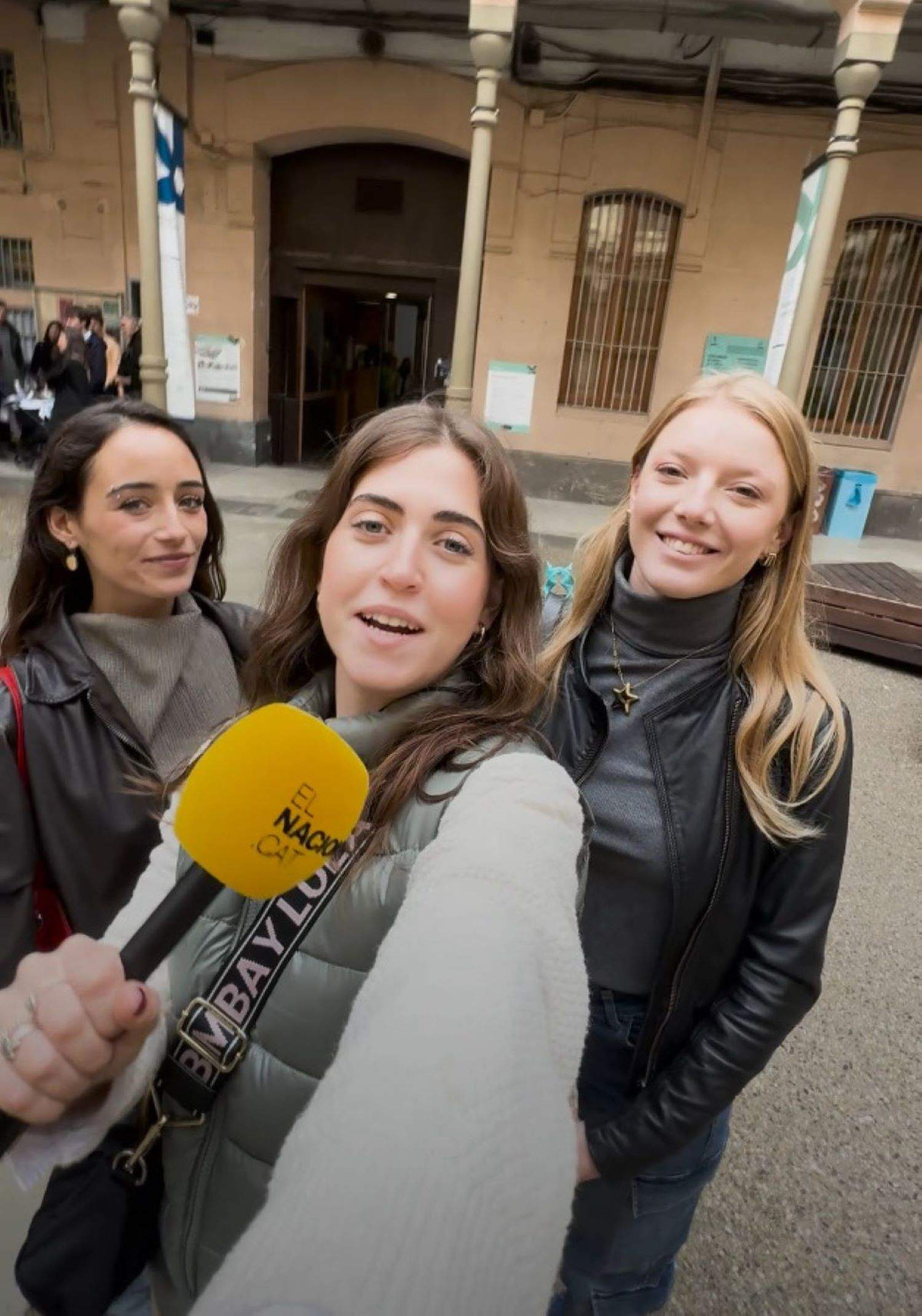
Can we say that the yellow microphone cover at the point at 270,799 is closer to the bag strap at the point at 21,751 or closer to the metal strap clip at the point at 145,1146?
the metal strap clip at the point at 145,1146

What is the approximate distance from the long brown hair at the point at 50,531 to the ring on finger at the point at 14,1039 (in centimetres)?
117

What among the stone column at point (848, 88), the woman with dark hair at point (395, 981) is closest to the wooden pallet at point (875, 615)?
the stone column at point (848, 88)

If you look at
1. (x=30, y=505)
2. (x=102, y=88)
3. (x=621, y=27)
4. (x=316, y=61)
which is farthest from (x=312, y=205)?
(x=30, y=505)

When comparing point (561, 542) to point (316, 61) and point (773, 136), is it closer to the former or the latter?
point (773, 136)

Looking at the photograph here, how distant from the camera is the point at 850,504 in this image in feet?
28.9

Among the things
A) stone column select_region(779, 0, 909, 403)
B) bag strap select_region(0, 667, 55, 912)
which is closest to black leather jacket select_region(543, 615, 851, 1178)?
bag strap select_region(0, 667, 55, 912)

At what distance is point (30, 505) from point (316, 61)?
29.8ft

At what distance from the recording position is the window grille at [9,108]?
29.5 ft

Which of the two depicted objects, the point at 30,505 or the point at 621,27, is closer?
the point at 30,505

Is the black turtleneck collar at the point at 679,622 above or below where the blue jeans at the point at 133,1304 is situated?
above

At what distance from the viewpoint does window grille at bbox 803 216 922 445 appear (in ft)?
28.6

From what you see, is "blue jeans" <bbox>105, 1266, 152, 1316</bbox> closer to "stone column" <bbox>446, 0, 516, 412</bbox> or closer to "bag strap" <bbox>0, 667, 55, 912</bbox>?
"bag strap" <bbox>0, 667, 55, 912</bbox>

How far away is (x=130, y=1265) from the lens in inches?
39.2

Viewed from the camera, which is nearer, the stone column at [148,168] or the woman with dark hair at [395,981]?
the woman with dark hair at [395,981]
